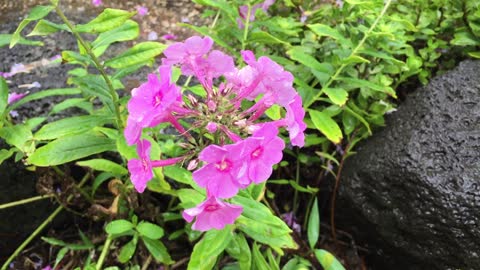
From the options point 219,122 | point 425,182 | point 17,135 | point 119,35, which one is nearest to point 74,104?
point 17,135

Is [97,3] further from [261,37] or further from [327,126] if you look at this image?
[327,126]

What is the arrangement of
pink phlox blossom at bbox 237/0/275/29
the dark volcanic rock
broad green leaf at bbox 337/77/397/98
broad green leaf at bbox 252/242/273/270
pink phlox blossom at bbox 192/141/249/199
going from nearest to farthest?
pink phlox blossom at bbox 192/141/249/199 → broad green leaf at bbox 252/242/273/270 → the dark volcanic rock → broad green leaf at bbox 337/77/397/98 → pink phlox blossom at bbox 237/0/275/29

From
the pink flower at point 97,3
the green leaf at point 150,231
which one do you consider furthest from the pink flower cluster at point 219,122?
the pink flower at point 97,3

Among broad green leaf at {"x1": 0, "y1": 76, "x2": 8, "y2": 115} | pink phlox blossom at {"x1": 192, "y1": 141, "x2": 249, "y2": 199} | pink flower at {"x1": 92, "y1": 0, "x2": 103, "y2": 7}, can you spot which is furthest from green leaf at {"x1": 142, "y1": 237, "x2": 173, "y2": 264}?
pink flower at {"x1": 92, "y1": 0, "x2": 103, "y2": 7}

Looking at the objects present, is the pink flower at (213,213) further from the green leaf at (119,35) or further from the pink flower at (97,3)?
the pink flower at (97,3)

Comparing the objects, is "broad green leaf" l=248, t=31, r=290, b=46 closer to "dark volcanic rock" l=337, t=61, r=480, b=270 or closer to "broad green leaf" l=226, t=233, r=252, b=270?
"dark volcanic rock" l=337, t=61, r=480, b=270

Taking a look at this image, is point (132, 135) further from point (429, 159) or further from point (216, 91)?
point (429, 159)
